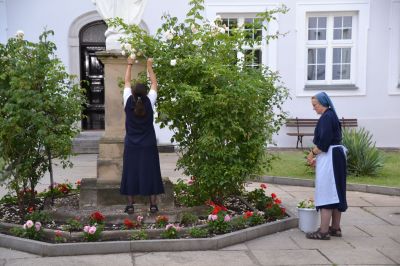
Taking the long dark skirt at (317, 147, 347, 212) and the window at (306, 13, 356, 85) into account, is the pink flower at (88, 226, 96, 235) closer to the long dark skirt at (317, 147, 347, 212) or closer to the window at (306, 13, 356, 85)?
the long dark skirt at (317, 147, 347, 212)

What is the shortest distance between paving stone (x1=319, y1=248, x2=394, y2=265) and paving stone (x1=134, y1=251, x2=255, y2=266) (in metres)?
0.86

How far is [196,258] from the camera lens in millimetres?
5215

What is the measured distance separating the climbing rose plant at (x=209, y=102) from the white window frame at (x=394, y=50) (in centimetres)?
883

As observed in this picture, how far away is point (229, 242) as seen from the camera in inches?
223

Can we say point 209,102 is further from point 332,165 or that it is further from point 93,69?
point 93,69

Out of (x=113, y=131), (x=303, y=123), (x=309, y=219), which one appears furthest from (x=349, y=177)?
(x=113, y=131)

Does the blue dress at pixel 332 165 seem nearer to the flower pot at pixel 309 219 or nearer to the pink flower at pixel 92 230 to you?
the flower pot at pixel 309 219

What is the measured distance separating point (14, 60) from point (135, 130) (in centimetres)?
179

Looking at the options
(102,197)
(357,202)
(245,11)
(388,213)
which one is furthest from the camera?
(245,11)

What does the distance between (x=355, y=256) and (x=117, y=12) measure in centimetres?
429

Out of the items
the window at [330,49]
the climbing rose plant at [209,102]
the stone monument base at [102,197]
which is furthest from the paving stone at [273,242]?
the window at [330,49]

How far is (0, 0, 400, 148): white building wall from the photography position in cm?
1390

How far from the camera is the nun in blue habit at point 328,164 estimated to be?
5754 mm

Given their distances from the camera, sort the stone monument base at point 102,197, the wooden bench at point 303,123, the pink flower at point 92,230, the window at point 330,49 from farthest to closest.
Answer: the window at point 330,49 < the wooden bench at point 303,123 < the stone monument base at point 102,197 < the pink flower at point 92,230
